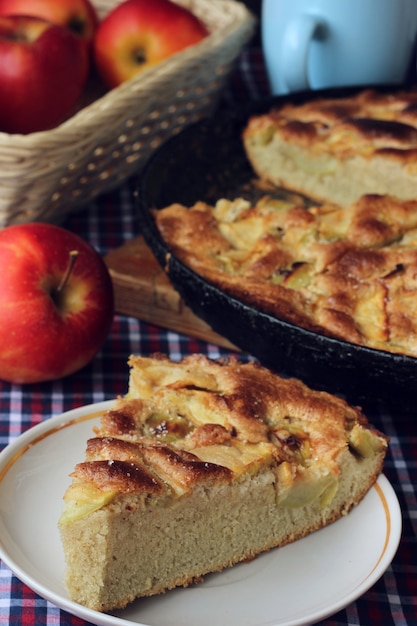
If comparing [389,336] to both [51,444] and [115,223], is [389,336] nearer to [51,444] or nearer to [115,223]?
[51,444]

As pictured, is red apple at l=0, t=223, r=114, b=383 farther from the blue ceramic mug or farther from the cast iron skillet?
the blue ceramic mug

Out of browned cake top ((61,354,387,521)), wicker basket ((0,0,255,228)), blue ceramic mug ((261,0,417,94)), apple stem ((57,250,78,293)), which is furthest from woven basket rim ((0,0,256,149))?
browned cake top ((61,354,387,521))

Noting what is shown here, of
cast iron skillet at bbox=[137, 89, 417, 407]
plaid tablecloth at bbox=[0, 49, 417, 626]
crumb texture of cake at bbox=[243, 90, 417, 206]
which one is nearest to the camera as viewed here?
plaid tablecloth at bbox=[0, 49, 417, 626]

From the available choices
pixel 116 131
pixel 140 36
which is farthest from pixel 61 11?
pixel 116 131

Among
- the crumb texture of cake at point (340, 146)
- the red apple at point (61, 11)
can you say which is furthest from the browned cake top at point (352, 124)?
the red apple at point (61, 11)

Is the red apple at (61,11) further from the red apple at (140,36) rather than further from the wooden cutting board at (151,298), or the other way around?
the wooden cutting board at (151,298)

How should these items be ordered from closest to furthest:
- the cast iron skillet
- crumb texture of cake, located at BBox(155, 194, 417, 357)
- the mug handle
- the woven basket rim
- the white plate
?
1. the white plate
2. the cast iron skillet
3. crumb texture of cake, located at BBox(155, 194, 417, 357)
4. the woven basket rim
5. the mug handle

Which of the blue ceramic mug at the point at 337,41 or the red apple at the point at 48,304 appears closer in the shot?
the red apple at the point at 48,304

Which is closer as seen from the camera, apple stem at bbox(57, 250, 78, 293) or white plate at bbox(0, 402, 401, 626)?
white plate at bbox(0, 402, 401, 626)
